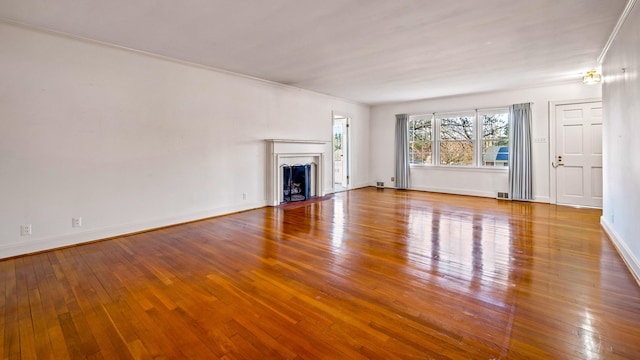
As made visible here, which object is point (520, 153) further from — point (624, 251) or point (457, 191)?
point (624, 251)

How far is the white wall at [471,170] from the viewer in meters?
6.40

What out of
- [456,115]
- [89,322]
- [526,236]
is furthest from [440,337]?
[456,115]

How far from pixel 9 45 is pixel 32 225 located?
201 cm

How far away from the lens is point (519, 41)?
386cm

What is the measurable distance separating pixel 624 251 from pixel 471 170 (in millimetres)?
4578

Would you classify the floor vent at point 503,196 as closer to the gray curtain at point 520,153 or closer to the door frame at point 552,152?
the gray curtain at point 520,153

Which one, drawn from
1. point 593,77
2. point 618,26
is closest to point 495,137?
point 593,77

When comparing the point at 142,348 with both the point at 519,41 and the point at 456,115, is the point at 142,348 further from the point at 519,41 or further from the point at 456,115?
the point at 456,115

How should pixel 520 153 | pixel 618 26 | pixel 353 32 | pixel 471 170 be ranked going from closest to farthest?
pixel 618 26 < pixel 353 32 < pixel 520 153 < pixel 471 170

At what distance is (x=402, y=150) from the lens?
8.57 metres

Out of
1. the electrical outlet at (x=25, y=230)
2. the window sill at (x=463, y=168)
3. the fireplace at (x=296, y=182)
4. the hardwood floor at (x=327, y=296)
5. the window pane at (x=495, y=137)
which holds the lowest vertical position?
the hardwood floor at (x=327, y=296)

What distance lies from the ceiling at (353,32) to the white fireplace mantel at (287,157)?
1518 millimetres

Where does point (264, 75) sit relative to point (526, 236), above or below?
above

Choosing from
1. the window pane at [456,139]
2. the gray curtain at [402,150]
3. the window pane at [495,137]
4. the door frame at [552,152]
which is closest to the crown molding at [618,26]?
the door frame at [552,152]
